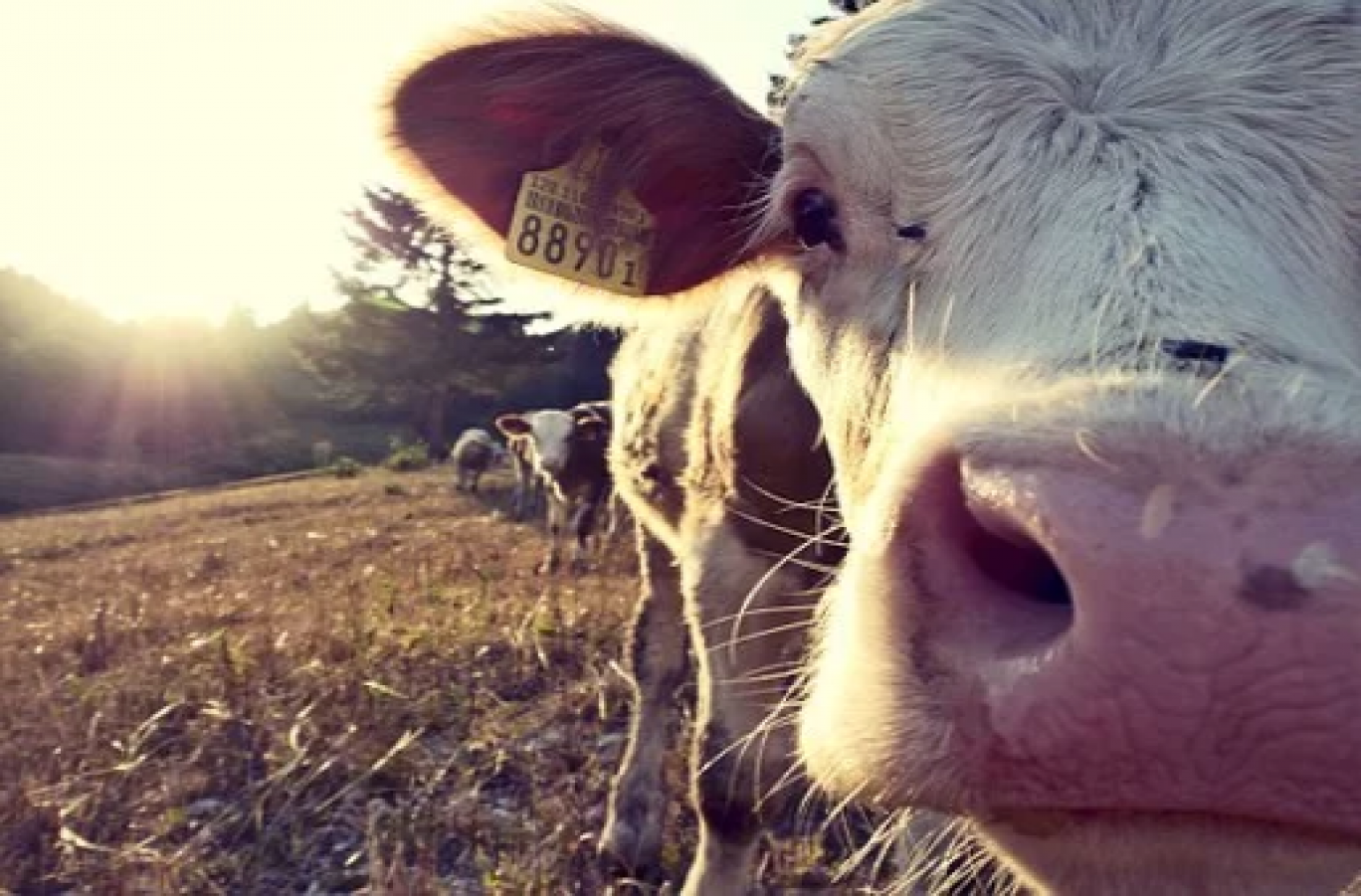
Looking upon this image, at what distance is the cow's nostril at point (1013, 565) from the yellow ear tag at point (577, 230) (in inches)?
76.1

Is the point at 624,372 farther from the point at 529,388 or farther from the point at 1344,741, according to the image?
the point at 529,388

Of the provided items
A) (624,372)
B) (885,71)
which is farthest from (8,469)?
(885,71)

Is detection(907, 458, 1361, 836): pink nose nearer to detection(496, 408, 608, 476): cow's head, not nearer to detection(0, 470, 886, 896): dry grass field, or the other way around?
detection(0, 470, 886, 896): dry grass field

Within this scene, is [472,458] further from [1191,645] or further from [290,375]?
[290,375]

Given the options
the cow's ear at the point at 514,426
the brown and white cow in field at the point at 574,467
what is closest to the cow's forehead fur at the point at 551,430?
the brown and white cow in field at the point at 574,467

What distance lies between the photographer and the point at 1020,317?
1.73 m

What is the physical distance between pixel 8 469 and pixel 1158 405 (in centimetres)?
4028

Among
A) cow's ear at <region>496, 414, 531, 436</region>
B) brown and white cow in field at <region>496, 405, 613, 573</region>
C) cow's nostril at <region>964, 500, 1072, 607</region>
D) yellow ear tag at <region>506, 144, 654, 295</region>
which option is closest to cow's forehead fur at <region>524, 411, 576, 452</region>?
brown and white cow in field at <region>496, 405, 613, 573</region>

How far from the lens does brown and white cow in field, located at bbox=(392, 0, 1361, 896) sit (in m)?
1.22

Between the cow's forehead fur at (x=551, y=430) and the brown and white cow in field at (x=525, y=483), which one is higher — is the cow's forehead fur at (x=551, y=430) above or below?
above

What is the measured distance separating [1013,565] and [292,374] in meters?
57.1

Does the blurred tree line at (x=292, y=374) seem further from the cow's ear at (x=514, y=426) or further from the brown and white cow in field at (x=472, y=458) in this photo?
the cow's ear at (x=514, y=426)

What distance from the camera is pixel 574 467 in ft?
51.2

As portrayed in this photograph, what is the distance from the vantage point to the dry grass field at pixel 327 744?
3.45m
